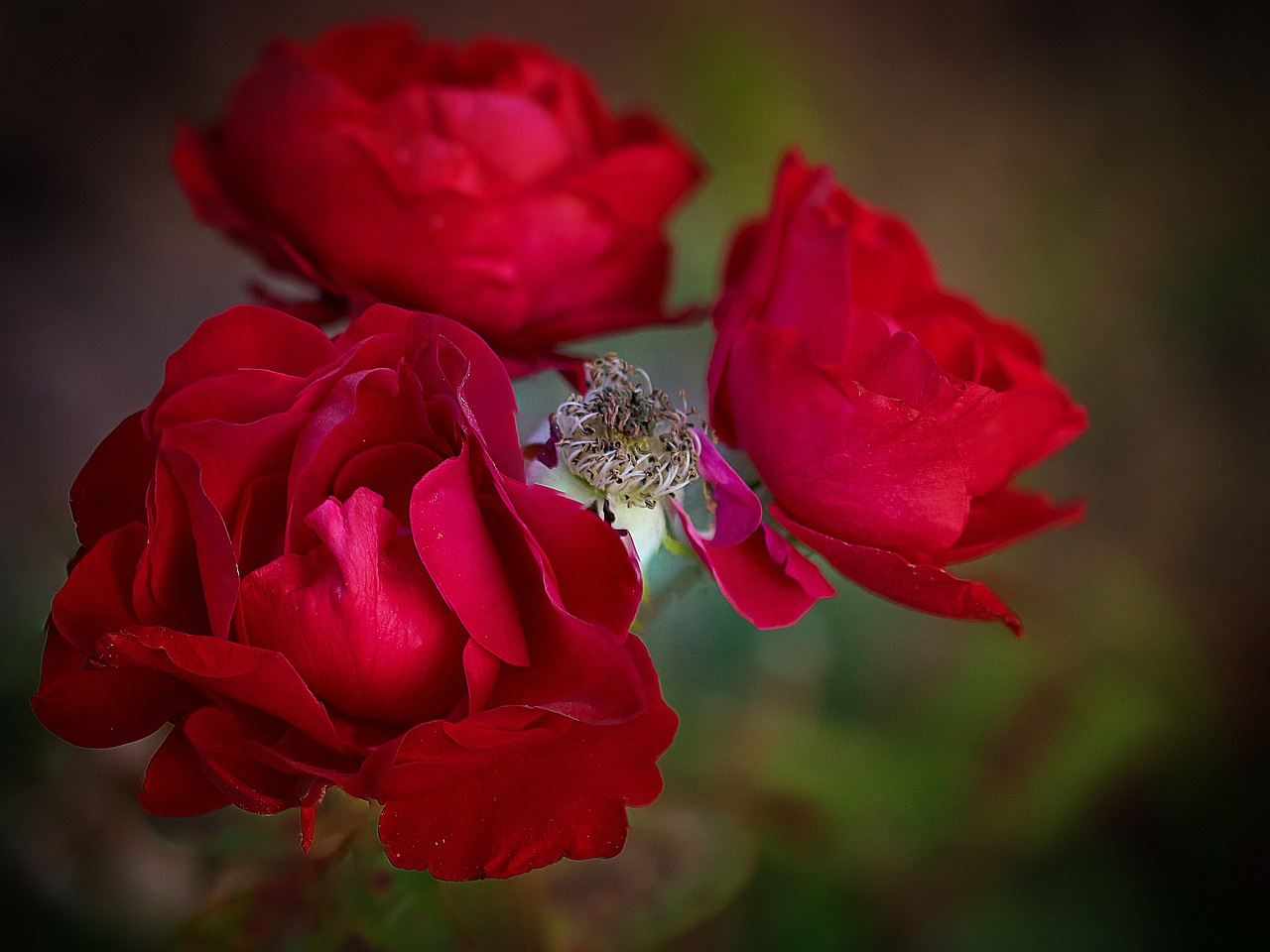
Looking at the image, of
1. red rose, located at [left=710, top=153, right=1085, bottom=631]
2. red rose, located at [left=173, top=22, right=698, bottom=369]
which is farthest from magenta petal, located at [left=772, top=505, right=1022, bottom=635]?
red rose, located at [left=173, top=22, right=698, bottom=369]

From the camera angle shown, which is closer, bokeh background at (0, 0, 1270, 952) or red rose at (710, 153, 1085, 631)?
red rose at (710, 153, 1085, 631)

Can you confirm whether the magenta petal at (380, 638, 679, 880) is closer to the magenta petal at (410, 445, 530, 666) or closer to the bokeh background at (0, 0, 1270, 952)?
the magenta petal at (410, 445, 530, 666)

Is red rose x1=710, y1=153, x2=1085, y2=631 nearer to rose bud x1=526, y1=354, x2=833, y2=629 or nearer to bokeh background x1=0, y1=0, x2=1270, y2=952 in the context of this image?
rose bud x1=526, y1=354, x2=833, y2=629

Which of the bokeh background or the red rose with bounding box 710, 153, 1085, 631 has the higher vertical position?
the red rose with bounding box 710, 153, 1085, 631

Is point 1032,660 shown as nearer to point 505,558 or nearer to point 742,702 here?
point 742,702

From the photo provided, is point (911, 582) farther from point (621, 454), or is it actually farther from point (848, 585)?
point (848, 585)
